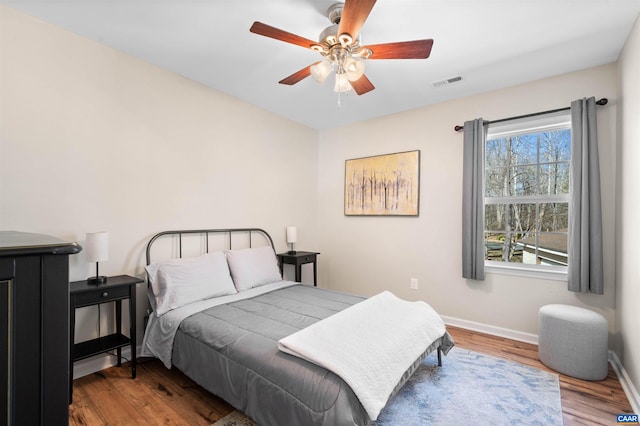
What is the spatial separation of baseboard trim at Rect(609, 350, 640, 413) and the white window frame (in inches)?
27.3

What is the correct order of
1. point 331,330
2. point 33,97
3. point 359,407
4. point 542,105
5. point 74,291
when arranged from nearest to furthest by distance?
point 359,407 → point 331,330 → point 74,291 → point 33,97 → point 542,105

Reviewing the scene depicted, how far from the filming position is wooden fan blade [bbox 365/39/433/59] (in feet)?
5.91

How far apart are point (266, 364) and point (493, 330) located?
2.64 m

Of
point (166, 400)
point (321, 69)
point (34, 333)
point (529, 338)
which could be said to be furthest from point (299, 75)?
point (529, 338)

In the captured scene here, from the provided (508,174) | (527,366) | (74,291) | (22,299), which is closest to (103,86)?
(74,291)

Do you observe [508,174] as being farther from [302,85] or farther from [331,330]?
[331,330]

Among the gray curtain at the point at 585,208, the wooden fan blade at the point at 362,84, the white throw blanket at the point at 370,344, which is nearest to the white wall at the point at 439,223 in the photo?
the gray curtain at the point at 585,208

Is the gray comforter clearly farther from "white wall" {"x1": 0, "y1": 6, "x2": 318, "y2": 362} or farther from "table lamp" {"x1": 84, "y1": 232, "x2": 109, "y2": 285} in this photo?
"white wall" {"x1": 0, "y1": 6, "x2": 318, "y2": 362}

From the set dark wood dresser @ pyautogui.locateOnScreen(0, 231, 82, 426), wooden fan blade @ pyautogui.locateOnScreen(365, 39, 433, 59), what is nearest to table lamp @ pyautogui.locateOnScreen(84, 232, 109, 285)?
dark wood dresser @ pyautogui.locateOnScreen(0, 231, 82, 426)

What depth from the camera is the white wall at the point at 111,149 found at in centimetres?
210

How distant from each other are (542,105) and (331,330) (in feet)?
9.72

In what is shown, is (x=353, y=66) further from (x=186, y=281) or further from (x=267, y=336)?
(x=186, y=281)

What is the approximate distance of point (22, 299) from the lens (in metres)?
0.75

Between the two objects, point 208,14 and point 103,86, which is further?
point 103,86
